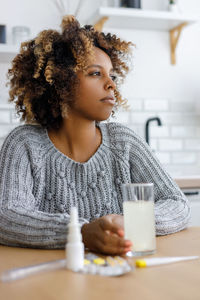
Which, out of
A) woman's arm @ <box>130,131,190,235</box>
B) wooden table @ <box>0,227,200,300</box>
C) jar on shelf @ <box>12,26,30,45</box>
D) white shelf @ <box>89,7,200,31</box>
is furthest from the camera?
white shelf @ <box>89,7,200,31</box>

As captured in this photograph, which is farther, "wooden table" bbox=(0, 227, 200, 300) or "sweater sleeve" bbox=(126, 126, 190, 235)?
"sweater sleeve" bbox=(126, 126, 190, 235)

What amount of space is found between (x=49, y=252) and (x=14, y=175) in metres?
0.40

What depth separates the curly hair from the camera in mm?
1551

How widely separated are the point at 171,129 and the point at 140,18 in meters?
0.79

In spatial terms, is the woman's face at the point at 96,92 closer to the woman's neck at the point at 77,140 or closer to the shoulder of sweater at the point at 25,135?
the woman's neck at the point at 77,140

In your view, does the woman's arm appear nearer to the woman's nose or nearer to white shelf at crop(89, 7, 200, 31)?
the woman's nose

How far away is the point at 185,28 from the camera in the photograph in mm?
3342

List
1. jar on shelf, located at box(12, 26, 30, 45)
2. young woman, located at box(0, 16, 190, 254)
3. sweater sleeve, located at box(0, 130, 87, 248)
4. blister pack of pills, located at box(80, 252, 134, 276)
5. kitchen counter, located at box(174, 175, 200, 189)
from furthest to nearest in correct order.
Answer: jar on shelf, located at box(12, 26, 30, 45) < kitchen counter, located at box(174, 175, 200, 189) < young woman, located at box(0, 16, 190, 254) < sweater sleeve, located at box(0, 130, 87, 248) < blister pack of pills, located at box(80, 252, 134, 276)

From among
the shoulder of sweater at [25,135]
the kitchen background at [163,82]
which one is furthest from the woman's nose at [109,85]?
the kitchen background at [163,82]

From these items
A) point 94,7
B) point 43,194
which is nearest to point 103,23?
point 94,7

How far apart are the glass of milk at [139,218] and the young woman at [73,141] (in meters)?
0.35

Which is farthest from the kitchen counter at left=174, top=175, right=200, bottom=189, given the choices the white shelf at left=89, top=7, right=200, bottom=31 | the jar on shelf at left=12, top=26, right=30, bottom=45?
the jar on shelf at left=12, top=26, right=30, bottom=45

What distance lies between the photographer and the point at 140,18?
3.02 meters

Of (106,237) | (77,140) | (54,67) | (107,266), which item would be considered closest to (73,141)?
(77,140)
